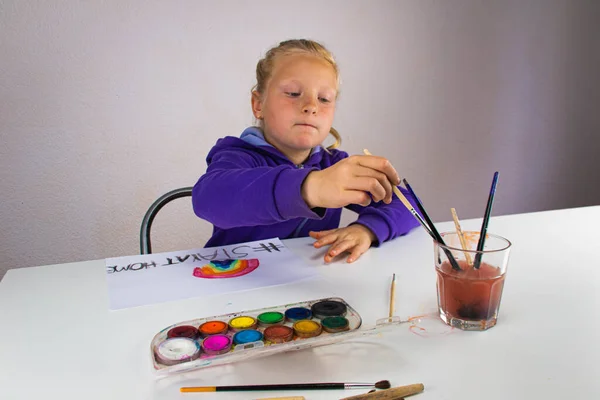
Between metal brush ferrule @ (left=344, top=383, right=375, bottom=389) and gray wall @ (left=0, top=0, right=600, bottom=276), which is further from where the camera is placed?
gray wall @ (left=0, top=0, right=600, bottom=276)

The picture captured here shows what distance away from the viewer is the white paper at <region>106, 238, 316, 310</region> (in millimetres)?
639

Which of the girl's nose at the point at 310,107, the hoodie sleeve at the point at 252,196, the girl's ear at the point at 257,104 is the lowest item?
the hoodie sleeve at the point at 252,196

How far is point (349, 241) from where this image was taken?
781 mm

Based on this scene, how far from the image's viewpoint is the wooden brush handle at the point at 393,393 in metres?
0.40

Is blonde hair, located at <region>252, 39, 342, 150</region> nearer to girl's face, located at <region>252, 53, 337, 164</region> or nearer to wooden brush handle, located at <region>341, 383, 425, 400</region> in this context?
girl's face, located at <region>252, 53, 337, 164</region>

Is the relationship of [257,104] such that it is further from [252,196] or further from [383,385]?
[383,385]

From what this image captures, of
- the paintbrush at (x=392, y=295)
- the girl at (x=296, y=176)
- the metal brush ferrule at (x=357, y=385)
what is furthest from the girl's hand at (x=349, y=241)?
the metal brush ferrule at (x=357, y=385)

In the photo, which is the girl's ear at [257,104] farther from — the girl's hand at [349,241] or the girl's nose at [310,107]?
the girl's hand at [349,241]

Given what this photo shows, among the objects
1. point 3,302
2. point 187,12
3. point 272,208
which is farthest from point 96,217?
point 272,208

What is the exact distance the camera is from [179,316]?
57 cm

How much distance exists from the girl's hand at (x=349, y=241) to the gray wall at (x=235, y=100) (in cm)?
102

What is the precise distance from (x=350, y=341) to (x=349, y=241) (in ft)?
0.97

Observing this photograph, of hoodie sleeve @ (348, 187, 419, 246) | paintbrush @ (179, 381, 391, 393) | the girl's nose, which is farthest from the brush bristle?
the girl's nose

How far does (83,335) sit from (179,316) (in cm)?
10
